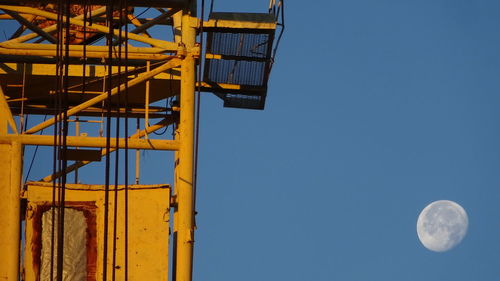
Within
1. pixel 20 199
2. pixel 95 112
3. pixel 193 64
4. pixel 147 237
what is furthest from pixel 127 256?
pixel 95 112

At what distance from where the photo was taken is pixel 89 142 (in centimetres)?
2581

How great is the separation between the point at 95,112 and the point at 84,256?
6.10m

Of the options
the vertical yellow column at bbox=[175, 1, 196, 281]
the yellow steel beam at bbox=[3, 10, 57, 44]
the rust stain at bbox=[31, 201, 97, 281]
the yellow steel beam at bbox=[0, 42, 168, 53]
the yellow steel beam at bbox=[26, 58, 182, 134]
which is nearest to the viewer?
the vertical yellow column at bbox=[175, 1, 196, 281]

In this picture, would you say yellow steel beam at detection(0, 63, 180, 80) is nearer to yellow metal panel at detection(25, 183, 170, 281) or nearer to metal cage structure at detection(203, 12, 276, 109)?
metal cage structure at detection(203, 12, 276, 109)

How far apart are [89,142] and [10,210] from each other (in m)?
2.07

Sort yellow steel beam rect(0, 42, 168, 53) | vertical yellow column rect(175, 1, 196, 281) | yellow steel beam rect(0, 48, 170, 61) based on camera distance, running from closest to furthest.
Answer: vertical yellow column rect(175, 1, 196, 281) < yellow steel beam rect(0, 42, 168, 53) < yellow steel beam rect(0, 48, 170, 61)

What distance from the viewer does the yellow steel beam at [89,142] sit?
84.4ft

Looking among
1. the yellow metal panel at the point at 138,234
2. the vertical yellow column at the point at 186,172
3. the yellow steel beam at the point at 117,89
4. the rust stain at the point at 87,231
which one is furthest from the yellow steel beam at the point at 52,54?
the rust stain at the point at 87,231

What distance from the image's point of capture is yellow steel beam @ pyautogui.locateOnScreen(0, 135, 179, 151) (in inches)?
1013

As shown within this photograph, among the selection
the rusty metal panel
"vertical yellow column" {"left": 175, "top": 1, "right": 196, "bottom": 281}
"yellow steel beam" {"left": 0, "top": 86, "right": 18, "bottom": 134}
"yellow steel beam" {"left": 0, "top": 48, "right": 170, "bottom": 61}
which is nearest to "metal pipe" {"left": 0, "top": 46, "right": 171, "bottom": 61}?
"yellow steel beam" {"left": 0, "top": 48, "right": 170, "bottom": 61}

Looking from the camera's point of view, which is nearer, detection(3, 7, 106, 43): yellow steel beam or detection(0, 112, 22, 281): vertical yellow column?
detection(0, 112, 22, 281): vertical yellow column

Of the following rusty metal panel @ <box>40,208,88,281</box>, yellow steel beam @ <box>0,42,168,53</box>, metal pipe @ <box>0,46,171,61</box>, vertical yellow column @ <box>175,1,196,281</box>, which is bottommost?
rusty metal panel @ <box>40,208,88,281</box>

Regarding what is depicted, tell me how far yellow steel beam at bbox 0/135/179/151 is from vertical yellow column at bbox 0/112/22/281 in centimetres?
17

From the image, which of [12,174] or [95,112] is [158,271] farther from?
[95,112]
